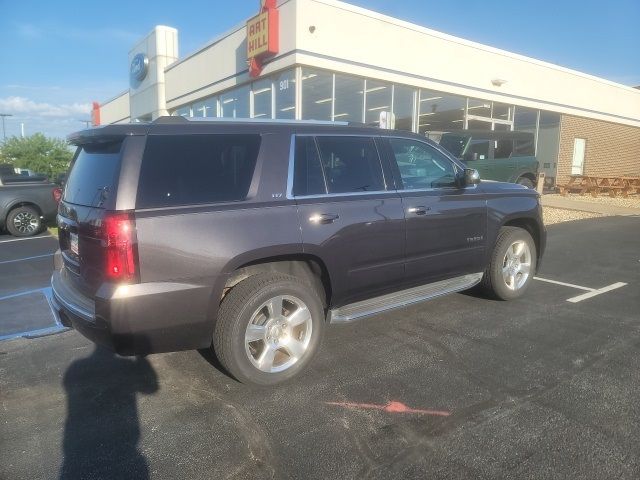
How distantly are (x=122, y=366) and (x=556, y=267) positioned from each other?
595 centimetres

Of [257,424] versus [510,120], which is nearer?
[257,424]

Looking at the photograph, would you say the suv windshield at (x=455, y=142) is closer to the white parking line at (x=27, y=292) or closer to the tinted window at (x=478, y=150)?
the tinted window at (x=478, y=150)

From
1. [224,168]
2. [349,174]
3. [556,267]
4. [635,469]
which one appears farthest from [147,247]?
[556,267]

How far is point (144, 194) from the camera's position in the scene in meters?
2.86

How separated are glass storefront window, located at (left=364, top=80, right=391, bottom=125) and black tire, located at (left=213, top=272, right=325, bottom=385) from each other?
11954 mm

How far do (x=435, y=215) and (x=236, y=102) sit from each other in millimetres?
13422

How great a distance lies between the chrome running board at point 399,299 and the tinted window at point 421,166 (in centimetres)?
92

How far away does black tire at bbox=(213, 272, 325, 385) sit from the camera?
312cm

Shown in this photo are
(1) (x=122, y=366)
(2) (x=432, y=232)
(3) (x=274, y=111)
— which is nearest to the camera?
(1) (x=122, y=366)

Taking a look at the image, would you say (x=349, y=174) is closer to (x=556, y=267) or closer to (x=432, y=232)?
(x=432, y=232)

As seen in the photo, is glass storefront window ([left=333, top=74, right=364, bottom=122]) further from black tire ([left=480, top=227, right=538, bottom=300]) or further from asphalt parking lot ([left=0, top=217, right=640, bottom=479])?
asphalt parking lot ([left=0, top=217, right=640, bottom=479])

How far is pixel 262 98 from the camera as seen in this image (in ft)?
48.6

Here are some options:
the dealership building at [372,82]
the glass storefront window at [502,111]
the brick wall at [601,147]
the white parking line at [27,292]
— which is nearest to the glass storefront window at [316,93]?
the dealership building at [372,82]

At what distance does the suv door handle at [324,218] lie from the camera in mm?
3457
